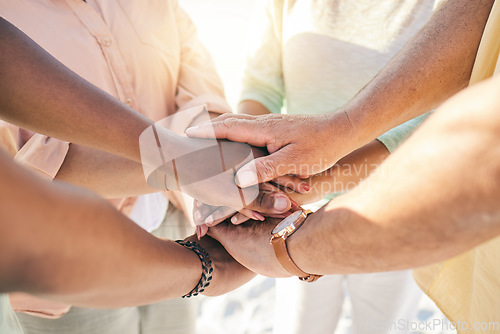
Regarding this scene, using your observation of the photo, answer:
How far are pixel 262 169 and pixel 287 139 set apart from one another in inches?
4.7

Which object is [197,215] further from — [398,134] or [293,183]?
[398,134]

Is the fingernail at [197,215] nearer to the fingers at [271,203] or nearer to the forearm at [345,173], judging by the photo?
the fingers at [271,203]

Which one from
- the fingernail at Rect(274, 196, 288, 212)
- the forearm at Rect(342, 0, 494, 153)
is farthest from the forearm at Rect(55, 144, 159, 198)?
the forearm at Rect(342, 0, 494, 153)

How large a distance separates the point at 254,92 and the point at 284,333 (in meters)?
0.91

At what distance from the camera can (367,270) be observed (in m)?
0.73

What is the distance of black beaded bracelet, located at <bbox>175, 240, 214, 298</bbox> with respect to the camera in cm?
103

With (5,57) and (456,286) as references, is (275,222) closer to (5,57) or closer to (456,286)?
(456,286)

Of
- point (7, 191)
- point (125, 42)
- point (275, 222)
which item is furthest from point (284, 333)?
point (7, 191)

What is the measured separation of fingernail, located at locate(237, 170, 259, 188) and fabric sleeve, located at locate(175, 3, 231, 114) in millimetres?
312

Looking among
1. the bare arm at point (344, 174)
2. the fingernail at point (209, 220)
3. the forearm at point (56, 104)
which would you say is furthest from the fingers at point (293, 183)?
the forearm at point (56, 104)

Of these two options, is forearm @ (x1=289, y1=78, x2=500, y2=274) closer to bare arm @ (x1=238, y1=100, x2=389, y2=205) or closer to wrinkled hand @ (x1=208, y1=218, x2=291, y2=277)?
wrinkled hand @ (x1=208, y1=218, x2=291, y2=277)

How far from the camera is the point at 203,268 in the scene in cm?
104

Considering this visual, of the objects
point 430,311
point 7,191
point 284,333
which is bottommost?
point 430,311

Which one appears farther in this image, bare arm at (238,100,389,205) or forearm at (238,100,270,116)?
forearm at (238,100,270,116)
